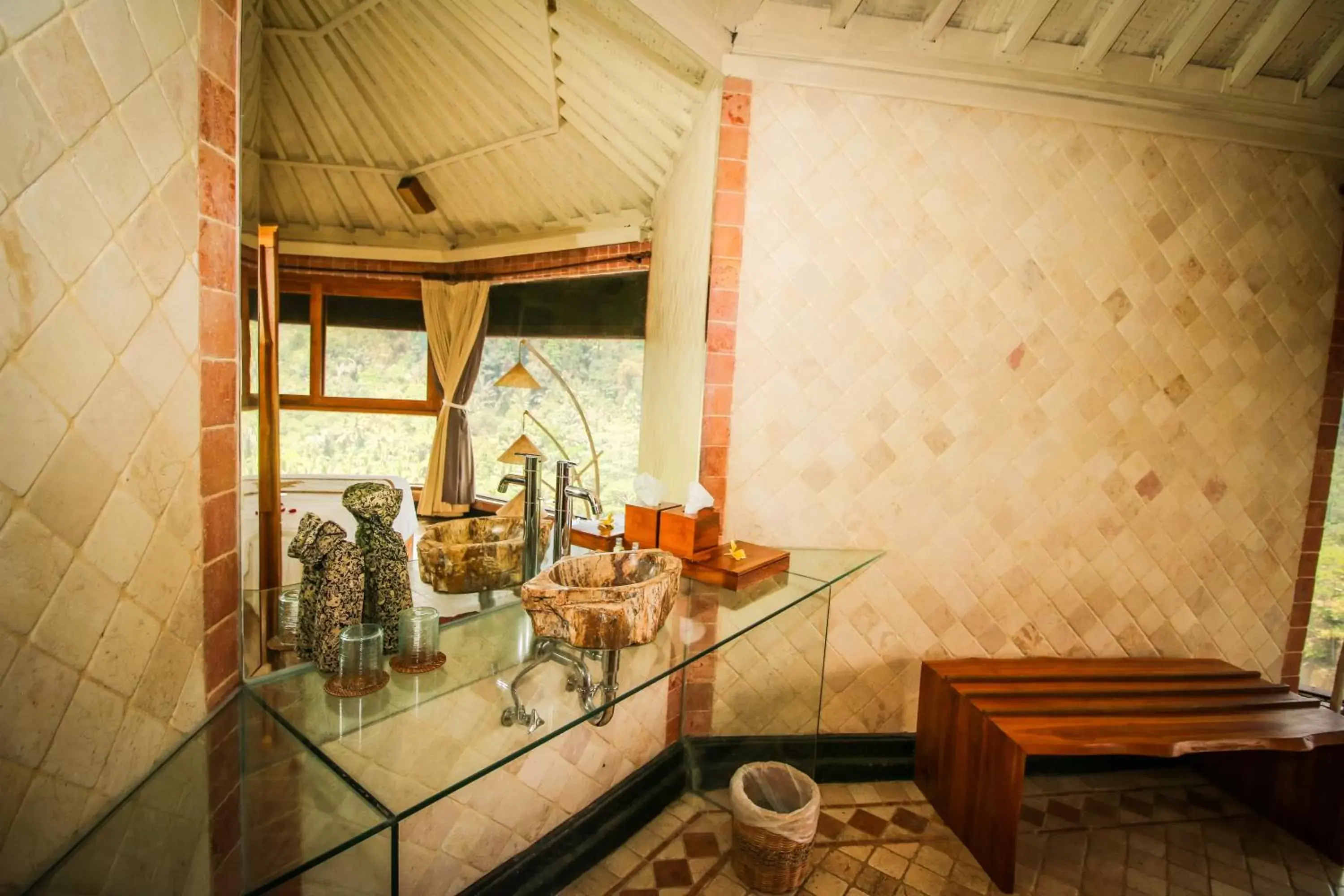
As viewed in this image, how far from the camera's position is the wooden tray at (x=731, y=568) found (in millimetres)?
1960

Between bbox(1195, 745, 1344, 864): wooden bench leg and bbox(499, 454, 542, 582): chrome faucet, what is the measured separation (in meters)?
2.81

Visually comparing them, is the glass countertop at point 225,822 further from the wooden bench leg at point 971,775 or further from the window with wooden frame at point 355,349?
the window with wooden frame at point 355,349

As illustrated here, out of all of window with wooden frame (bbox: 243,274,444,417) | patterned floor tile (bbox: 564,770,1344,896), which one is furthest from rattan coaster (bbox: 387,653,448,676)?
window with wooden frame (bbox: 243,274,444,417)

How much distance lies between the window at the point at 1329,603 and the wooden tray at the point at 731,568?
256cm

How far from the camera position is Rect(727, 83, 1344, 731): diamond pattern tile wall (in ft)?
7.32

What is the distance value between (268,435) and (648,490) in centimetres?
109

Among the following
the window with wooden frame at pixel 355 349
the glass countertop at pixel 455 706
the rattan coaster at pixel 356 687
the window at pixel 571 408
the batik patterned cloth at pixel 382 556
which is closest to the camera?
the glass countertop at pixel 455 706

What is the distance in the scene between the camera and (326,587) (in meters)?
1.21

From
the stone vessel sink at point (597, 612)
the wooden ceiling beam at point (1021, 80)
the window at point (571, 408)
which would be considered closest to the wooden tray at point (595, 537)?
the stone vessel sink at point (597, 612)

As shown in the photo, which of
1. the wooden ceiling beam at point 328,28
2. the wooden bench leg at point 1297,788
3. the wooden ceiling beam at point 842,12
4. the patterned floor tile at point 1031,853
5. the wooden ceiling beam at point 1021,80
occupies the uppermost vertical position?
the wooden ceiling beam at point 328,28

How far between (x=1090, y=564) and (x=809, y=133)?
205cm

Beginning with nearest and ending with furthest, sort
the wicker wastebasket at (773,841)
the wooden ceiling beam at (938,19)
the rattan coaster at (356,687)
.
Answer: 1. the rattan coaster at (356,687)
2. the wicker wastebasket at (773,841)
3. the wooden ceiling beam at (938,19)

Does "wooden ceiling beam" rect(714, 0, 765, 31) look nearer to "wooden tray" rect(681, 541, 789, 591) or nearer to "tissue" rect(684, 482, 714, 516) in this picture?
"tissue" rect(684, 482, 714, 516)

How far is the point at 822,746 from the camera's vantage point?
249 centimetres
